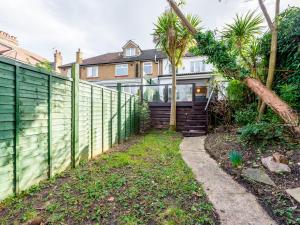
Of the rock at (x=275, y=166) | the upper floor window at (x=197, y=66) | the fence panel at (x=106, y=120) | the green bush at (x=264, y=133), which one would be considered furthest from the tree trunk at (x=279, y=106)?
the upper floor window at (x=197, y=66)

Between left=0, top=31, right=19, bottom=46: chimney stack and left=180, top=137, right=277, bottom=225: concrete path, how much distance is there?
2024cm

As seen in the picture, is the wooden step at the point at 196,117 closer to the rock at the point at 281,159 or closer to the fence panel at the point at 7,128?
the rock at the point at 281,159

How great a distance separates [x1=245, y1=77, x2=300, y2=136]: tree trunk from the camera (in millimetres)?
4057

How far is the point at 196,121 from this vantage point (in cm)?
905

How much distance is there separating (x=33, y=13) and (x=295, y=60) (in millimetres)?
8393

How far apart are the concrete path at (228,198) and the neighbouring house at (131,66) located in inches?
590

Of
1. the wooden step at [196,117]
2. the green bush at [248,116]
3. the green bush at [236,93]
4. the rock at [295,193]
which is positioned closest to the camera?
the rock at [295,193]

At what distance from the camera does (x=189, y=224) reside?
2.03m

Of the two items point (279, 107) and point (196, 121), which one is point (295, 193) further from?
point (196, 121)

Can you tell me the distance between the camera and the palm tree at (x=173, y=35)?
344 inches

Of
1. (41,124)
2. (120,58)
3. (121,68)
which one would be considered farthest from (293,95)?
(120,58)

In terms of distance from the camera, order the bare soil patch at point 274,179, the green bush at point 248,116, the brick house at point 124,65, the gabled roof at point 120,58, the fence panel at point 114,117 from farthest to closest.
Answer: the gabled roof at point 120,58, the brick house at point 124,65, the green bush at point 248,116, the fence panel at point 114,117, the bare soil patch at point 274,179

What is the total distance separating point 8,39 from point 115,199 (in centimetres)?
2100

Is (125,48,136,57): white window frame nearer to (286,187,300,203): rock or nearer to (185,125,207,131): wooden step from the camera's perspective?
(185,125,207,131): wooden step
